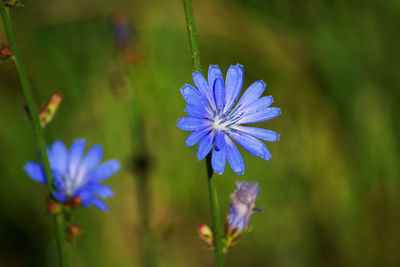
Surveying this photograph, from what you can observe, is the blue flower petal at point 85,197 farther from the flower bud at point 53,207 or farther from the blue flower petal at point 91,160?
the blue flower petal at point 91,160

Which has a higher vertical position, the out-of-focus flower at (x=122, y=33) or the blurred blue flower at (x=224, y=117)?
the out-of-focus flower at (x=122, y=33)

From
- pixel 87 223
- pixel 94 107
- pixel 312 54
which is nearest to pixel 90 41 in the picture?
pixel 94 107

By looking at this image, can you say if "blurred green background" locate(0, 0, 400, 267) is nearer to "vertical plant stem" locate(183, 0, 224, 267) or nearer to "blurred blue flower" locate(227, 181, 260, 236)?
"blurred blue flower" locate(227, 181, 260, 236)

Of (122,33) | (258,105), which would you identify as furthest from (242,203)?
(122,33)

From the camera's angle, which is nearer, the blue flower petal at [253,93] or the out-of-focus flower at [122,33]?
the blue flower petal at [253,93]

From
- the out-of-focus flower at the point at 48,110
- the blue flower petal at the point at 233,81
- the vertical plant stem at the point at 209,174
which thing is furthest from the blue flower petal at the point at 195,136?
the out-of-focus flower at the point at 48,110

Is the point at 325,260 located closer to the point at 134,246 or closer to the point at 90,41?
the point at 134,246

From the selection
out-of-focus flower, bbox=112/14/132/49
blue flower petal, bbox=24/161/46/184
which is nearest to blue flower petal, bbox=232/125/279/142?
blue flower petal, bbox=24/161/46/184

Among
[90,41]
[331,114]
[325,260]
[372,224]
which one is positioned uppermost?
[90,41]
